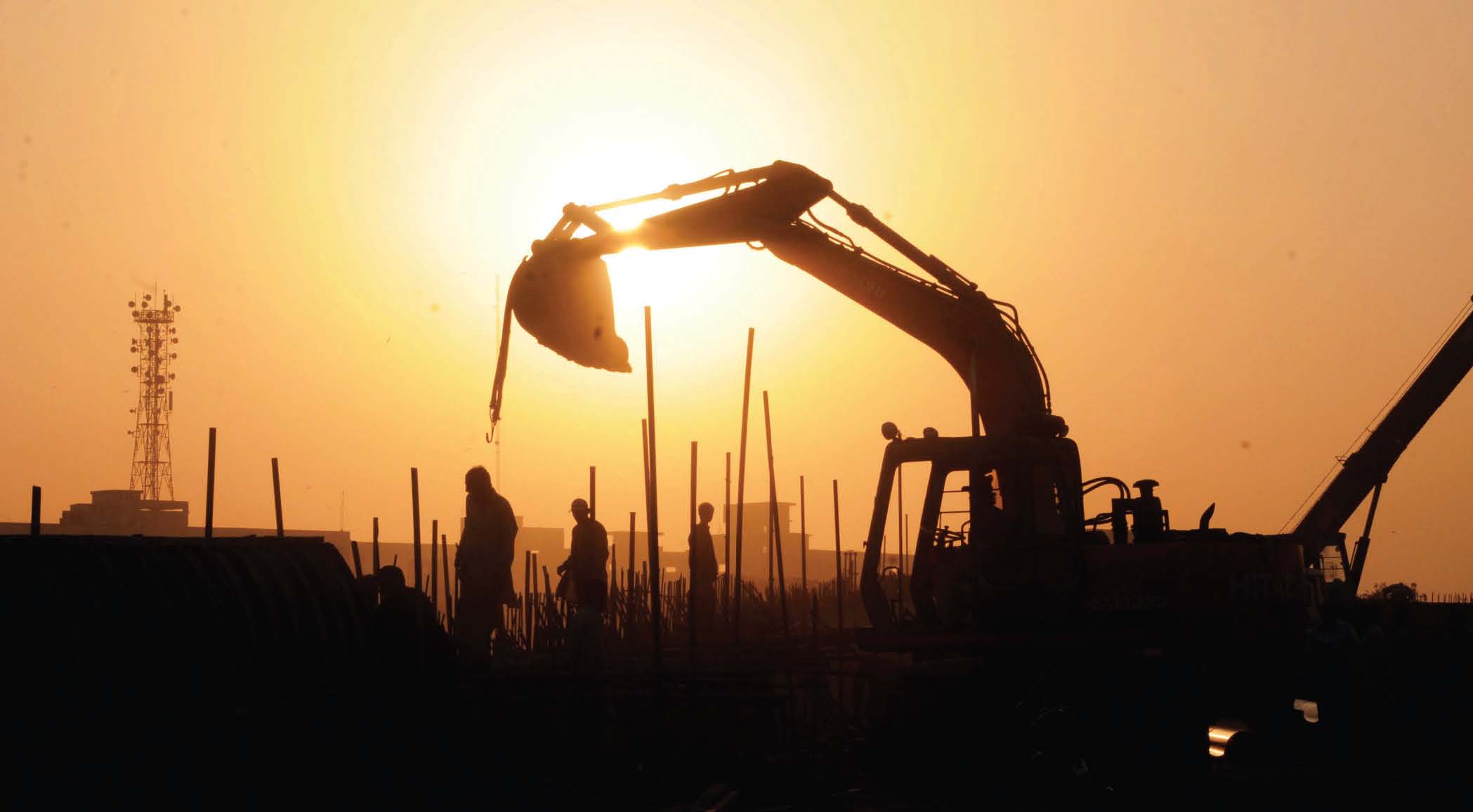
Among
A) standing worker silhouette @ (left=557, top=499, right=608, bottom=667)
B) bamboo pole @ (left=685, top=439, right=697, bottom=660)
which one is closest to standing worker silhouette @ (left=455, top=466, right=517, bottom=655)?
standing worker silhouette @ (left=557, top=499, right=608, bottom=667)

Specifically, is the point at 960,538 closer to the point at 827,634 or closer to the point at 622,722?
the point at 622,722

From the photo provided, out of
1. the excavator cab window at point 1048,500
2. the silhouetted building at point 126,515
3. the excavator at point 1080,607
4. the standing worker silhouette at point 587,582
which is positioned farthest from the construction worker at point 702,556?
the silhouetted building at point 126,515

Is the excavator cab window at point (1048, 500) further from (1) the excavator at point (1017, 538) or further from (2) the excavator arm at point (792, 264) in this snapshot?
(2) the excavator arm at point (792, 264)

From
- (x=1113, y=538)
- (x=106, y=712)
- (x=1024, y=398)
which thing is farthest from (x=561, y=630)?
(x=106, y=712)

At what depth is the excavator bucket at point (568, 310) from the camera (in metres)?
15.7

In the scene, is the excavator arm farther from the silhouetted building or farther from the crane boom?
the silhouetted building

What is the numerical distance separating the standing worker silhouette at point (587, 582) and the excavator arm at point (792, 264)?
4.80 feet

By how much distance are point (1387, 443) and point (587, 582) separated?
724 inches

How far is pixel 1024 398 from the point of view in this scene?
15375mm

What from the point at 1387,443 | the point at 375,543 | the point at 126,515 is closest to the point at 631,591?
the point at 375,543

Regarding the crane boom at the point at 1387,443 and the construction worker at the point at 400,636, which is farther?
the crane boom at the point at 1387,443

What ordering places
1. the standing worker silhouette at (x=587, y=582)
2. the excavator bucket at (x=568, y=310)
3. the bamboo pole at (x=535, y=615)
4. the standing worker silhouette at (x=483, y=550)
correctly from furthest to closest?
the bamboo pole at (x=535, y=615) < the excavator bucket at (x=568, y=310) < the standing worker silhouette at (x=587, y=582) < the standing worker silhouette at (x=483, y=550)

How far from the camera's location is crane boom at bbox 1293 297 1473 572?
2745cm

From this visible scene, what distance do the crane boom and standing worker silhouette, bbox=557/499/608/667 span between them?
15.8m
